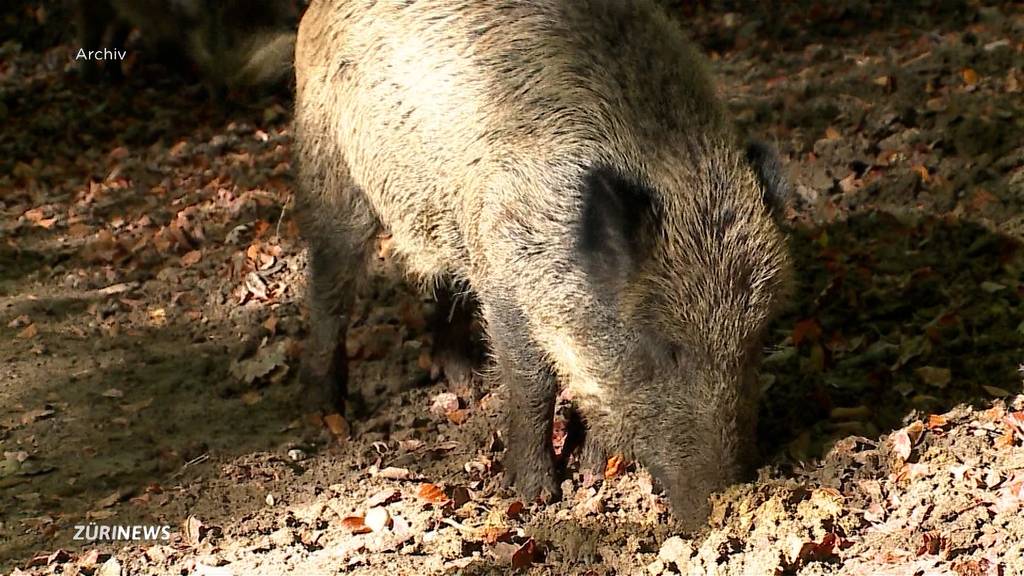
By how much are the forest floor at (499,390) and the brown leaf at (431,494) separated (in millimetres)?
16

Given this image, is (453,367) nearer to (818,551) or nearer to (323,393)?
(323,393)

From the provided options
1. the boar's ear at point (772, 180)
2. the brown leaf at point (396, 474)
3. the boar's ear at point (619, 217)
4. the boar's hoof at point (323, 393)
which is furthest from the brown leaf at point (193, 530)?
the boar's ear at point (772, 180)

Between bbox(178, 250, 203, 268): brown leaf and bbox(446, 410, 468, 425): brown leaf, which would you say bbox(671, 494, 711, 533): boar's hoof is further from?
bbox(178, 250, 203, 268): brown leaf

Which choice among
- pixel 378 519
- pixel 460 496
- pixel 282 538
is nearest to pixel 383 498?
pixel 378 519

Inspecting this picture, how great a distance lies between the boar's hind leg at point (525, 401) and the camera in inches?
158

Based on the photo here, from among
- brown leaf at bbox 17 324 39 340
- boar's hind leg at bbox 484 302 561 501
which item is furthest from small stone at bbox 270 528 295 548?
brown leaf at bbox 17 324 39 340

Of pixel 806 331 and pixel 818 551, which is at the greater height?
pixel 806 331

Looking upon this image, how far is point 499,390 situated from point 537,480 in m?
0.46

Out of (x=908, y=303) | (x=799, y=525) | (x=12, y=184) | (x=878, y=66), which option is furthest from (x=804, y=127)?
(x=12, y=184)

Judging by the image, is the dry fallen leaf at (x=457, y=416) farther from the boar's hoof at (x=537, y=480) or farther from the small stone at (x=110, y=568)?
the small stone at (x=110, y=568)

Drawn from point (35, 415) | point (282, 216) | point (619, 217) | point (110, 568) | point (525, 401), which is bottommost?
point (110, 568)

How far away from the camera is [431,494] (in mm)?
4336

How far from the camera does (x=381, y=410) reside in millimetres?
5238

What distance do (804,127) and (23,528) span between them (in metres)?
4.78
